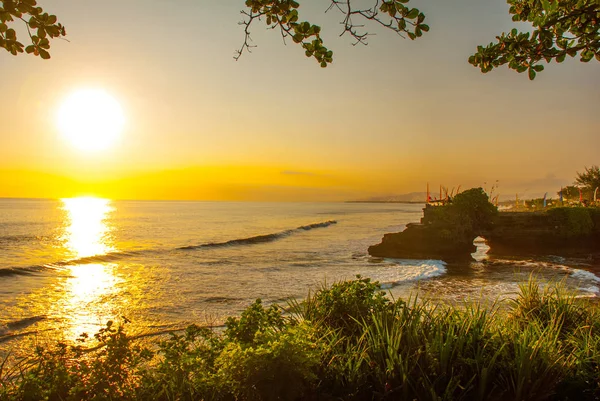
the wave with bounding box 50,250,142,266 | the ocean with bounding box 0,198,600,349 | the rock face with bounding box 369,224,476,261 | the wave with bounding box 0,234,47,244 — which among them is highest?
the rock face with bounding box 369,224,476,261

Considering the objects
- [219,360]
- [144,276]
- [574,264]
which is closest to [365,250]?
[574,264]

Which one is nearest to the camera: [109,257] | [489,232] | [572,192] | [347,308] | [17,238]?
[347,308]

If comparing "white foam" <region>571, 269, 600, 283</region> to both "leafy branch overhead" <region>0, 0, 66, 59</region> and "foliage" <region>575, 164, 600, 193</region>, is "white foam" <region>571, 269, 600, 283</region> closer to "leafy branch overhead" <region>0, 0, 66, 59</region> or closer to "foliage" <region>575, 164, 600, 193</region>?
"leafy branch overhead" <region>0, 0, 66, 59</region>

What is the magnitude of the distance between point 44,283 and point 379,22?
1978 centimetres

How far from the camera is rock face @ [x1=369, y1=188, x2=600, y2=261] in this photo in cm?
2559

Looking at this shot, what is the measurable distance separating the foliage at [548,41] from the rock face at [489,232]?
21.4m

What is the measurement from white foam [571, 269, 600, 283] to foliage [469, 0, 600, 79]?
15.3 meters

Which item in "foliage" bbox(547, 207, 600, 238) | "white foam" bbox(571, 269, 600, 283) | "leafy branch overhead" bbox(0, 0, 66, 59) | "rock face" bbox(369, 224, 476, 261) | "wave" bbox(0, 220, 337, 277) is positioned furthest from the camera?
"foliage" bbox(547, 207, 600, 238)

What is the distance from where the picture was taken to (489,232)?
27703 millimetres

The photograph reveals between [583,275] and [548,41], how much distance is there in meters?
17.0

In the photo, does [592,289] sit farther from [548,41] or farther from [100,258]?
[100,258]

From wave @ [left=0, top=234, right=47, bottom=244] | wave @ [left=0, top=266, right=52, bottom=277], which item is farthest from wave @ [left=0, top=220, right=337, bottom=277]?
wave @ [left=0, top=234, right=47, bottom=244]

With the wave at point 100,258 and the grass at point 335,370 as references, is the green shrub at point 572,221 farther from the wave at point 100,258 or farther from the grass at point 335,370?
the wave at point 100,258

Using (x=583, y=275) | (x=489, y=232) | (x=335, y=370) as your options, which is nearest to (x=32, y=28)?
(x=335, y=370)
